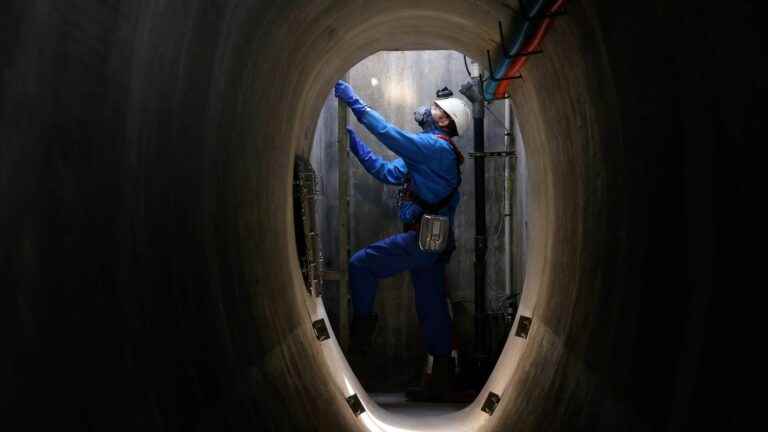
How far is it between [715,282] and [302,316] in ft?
10.1

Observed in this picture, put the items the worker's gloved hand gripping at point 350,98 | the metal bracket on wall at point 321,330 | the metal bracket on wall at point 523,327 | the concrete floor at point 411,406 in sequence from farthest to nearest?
the worker's gloved hand gripping at point 350,98
the concrete floor at point 411,406
the metal bracket on wall at point 321,330
the metal bracket on wall at point 523,327

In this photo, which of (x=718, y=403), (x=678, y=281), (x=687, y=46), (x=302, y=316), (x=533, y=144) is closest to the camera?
(x=718, y=403)

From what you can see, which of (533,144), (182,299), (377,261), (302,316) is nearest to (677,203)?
(182,299)

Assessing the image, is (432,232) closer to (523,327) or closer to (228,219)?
(523,327)

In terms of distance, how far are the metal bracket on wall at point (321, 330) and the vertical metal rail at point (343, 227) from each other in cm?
185

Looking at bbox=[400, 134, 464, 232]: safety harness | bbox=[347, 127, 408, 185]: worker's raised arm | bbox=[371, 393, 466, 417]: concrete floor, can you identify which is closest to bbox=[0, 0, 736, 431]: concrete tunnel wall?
bbox=[371, 393, 466, 417]: concrete floor

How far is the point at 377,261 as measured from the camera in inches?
291

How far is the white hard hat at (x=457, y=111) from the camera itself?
7484 mm

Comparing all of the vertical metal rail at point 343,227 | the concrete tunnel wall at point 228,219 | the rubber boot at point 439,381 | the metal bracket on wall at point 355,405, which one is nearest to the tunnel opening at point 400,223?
the vertical metal rail at point 343,227

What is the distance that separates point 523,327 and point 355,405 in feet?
4.08

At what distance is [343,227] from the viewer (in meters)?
7.73

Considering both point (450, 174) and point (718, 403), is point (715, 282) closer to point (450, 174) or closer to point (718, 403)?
point (718, 403)

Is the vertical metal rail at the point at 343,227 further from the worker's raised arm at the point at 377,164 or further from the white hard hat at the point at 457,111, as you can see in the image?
the white hard hat at the point at 457,111

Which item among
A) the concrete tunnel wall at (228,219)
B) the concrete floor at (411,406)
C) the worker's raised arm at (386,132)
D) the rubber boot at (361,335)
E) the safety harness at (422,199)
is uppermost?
the worker's raised arm at (386,132)
